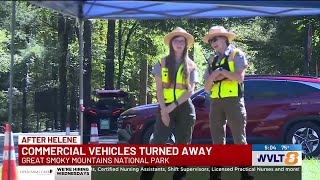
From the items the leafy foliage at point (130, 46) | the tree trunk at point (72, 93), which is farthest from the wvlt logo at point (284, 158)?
the tree trunk at point (72, 93)

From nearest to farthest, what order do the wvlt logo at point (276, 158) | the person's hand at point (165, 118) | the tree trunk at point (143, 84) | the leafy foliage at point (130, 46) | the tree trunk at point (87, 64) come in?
the wvlt logo at point (276, 158)
the person's hand at point (165, 118)
the leafy foliage at point (130, 46)
the tree trunk at point (87, 64)
the tree trunk at point (143, 84)

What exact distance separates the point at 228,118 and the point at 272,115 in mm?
5409

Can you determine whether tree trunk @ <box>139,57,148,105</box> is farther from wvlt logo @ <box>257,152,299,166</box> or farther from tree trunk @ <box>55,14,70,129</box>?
wvlt logo @ <box>257,152,299,166</box>

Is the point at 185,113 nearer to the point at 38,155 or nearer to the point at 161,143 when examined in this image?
the point at 161,143

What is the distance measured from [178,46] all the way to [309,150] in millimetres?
5884

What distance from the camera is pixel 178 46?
726cm

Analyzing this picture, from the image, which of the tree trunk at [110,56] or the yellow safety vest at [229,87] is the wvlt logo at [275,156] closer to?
the yellow safety vest at [229,87]

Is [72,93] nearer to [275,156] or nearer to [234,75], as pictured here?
[234,75]

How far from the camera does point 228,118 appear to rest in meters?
7.35

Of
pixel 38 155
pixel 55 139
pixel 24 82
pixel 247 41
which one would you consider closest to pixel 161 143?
pixel 38 155

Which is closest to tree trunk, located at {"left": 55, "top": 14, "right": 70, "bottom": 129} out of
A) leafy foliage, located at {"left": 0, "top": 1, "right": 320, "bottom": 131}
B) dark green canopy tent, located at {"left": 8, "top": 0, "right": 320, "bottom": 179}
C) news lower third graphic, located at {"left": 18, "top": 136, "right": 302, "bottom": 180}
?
leafy foliage, located at {"left": 0, "top": 1, "right": 320, "bottom": 131}

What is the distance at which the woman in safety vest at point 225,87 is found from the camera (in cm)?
730

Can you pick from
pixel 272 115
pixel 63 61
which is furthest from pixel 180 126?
pixel 63 61

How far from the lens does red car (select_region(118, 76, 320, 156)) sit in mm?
12461
